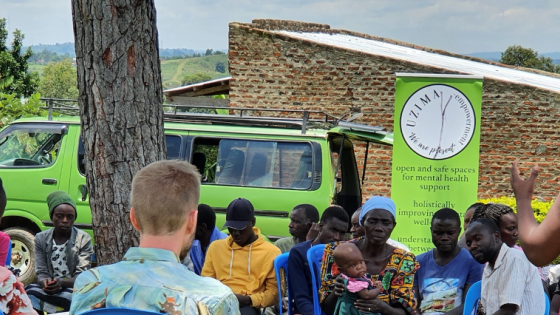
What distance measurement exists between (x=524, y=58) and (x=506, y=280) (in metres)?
41.4

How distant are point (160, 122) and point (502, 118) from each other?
948 cm

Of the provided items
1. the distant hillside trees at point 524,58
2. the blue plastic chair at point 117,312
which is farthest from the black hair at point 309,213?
the distant hillside trees at point 524,58

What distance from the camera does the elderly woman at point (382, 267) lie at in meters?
4.36

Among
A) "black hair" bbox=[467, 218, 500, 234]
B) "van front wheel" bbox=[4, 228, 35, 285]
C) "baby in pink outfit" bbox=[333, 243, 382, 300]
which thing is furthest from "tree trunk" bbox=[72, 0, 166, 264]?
"van front wheel" bbox=[4, 228, 35, 285]

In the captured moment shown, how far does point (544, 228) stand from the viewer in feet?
8.89

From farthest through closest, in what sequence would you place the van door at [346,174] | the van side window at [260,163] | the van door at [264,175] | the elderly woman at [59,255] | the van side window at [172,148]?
the van door at [346,174], the van side window at [172,148], the van side window at [260,163], the van door at [264,175], the elderly woman at [59,255]

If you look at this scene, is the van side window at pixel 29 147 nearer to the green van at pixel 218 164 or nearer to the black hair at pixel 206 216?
the green van at pixel 218 164

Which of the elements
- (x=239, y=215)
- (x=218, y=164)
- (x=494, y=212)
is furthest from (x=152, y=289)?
(x=218, y=164)

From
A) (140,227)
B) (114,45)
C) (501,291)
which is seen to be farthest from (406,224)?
(140,227)

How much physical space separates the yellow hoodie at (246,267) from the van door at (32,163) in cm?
390

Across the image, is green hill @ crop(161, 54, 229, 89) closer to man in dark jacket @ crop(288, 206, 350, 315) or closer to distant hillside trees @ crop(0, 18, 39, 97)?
distant hillside trees @ crop(0, 18, 39, 97)

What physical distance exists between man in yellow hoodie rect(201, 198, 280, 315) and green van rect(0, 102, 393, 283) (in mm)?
2702

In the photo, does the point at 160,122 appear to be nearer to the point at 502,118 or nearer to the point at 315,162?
the point at 315,162

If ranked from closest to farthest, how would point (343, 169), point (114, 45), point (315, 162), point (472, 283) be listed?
point (114, 45) < point (472, 283) < point (315, 162) < point (343, 169)
